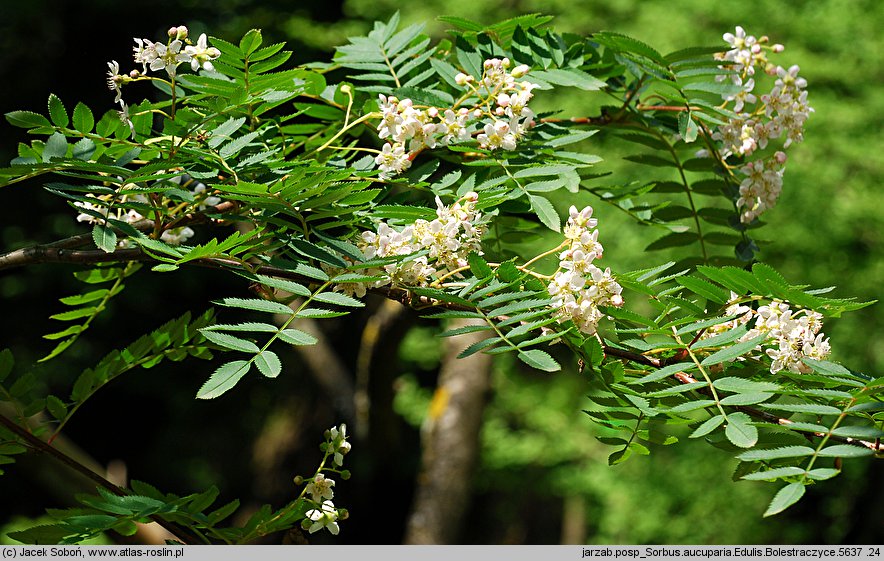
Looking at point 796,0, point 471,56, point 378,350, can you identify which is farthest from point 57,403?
point 796,0

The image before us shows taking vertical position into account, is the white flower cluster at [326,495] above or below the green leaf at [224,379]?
below

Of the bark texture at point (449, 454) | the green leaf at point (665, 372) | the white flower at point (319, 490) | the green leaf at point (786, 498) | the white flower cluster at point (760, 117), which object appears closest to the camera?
the green leaf at point (786, 498)

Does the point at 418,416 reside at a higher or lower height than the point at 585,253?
lower

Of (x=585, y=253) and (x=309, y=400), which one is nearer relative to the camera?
(x=585, y=253)

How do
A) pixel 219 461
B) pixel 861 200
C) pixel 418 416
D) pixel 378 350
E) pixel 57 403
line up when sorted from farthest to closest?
pixel 219 461, pixel 418 416, pixel 861 200, pixel 378 350, pixel 57 403

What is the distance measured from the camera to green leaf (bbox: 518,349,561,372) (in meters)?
0.72

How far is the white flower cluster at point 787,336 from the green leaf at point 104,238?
54cm

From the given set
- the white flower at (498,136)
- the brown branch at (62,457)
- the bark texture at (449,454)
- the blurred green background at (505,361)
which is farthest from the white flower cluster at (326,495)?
the blurred green background at (505,361)

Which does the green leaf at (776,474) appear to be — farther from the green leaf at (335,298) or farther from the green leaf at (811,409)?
the green leaf at (335,298)

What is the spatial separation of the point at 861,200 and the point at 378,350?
3.21 m

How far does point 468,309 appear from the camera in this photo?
0.81m

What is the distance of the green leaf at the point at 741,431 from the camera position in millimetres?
684

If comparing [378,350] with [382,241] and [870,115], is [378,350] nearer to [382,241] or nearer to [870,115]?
[382,241]

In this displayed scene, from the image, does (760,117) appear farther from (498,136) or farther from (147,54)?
(147,54)
